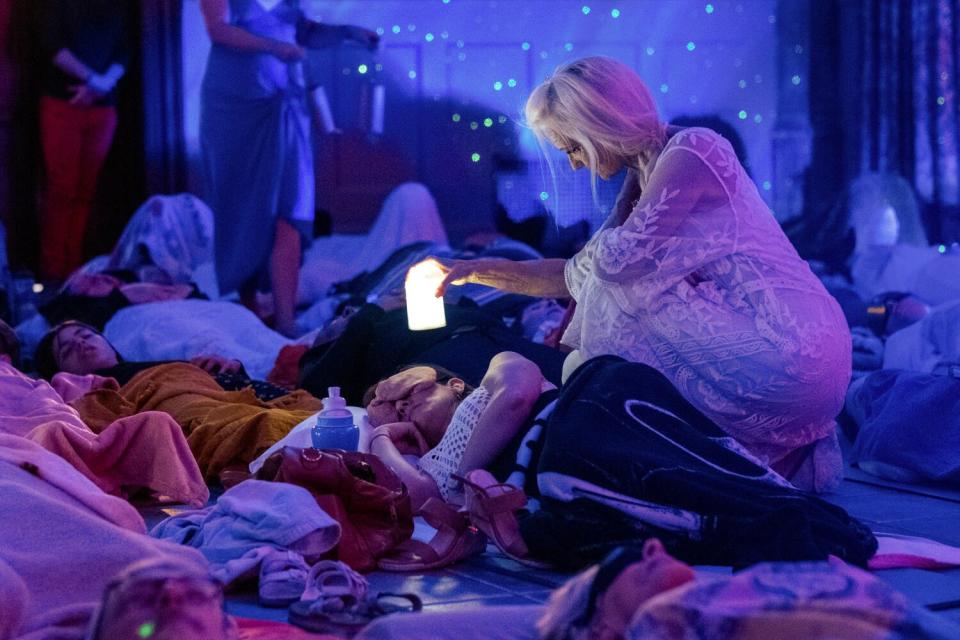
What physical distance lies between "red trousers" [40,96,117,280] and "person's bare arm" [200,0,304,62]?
1926mm

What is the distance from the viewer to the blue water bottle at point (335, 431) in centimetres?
239

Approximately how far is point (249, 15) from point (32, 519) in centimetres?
353

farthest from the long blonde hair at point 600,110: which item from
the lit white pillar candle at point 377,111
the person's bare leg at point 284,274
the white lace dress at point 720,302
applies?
the lit white pillar candle at point 377,111

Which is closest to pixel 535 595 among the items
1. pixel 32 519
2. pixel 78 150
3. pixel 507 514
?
pixel 507 514

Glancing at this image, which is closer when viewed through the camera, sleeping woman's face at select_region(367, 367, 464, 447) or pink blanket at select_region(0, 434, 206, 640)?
pink blanket at select_region(0, 434, 206, 640)

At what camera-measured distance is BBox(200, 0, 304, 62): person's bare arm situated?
15.6 feet

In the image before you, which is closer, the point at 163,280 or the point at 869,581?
the point at 869,581

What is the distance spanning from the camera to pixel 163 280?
4.93 m

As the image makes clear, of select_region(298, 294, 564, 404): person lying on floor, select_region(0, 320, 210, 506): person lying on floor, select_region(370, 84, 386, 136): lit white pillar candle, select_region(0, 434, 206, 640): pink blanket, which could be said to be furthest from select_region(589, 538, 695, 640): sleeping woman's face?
select_region(370, 84, 386, 136): lit white pillar candle

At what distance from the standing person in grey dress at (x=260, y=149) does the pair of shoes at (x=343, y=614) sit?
128 inches

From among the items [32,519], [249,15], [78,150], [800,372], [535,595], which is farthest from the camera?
[78,150]

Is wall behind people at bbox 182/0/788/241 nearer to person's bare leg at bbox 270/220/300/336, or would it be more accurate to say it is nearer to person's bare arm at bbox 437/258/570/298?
person's bare leg at bbox 270/220/300/336

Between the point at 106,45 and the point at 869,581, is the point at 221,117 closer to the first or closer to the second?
the point at 106,45

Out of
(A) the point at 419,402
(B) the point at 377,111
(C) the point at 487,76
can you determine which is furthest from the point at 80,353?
(C) the point at 487,76
